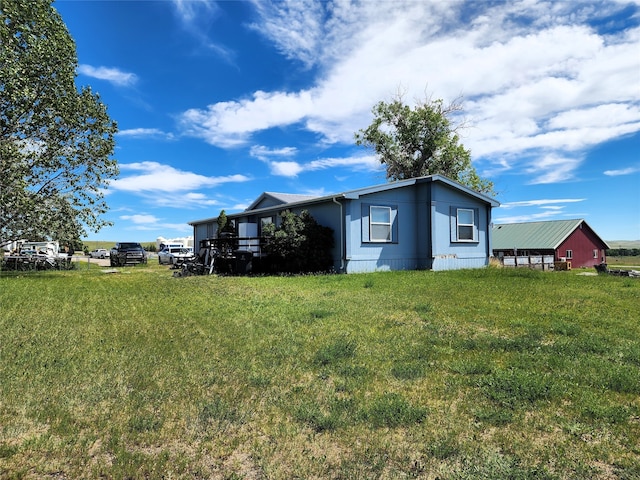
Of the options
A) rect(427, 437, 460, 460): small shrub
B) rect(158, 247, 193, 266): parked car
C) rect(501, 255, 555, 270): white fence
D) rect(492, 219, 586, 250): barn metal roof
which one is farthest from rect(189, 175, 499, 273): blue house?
rect(492, 219, 586, 250): barn metal roof

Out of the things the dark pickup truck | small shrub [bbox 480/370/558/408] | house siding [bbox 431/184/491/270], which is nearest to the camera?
small shrub [bbox 480/370/558/408]

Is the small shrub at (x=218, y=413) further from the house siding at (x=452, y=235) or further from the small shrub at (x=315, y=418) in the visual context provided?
the house siding at (x=452, y=235)

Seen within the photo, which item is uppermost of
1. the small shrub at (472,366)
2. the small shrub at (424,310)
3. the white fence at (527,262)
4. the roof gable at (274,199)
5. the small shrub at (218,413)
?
the roof gable at (274,199)

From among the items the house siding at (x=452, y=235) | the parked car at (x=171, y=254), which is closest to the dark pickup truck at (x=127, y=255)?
the parked car at (x=171, y=254)

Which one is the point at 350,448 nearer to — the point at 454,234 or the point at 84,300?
the point at 84,300

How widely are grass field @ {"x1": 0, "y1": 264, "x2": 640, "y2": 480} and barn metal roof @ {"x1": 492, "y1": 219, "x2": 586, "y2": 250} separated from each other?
85.1ft

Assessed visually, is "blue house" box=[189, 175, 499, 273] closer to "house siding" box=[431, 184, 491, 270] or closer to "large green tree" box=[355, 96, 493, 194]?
"house siding" box=[431, 184, 491, 270]

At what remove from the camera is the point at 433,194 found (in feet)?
54.1

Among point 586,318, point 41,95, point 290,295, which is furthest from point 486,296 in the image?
point 41,95

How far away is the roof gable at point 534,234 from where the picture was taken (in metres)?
30.5

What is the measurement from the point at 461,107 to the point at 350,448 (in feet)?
111

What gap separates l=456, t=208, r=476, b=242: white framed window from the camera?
693 inches

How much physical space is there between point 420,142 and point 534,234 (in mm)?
11427

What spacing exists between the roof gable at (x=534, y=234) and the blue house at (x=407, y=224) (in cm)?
1459
